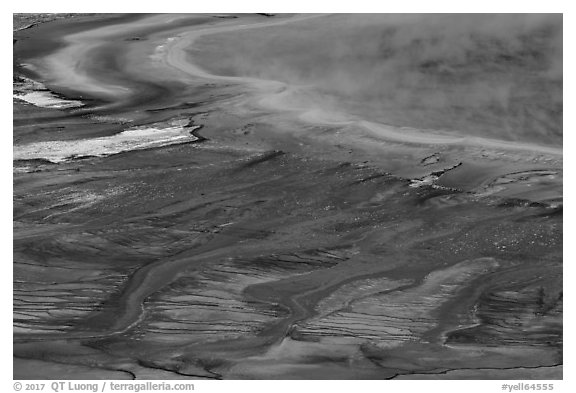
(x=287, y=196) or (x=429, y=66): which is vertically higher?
(x=429, y=66)

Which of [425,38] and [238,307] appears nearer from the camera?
[238,307]

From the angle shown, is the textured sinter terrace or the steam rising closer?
the textured sinter terrace

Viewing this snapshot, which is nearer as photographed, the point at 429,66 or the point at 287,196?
the point at 287,196

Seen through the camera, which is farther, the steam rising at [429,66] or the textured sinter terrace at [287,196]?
the steam rising at [429,66]

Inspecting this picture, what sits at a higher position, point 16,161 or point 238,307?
point 16,161

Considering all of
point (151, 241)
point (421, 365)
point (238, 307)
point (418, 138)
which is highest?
point (418, 138)

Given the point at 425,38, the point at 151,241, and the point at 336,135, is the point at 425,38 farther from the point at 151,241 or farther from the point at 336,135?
the point at 151,241


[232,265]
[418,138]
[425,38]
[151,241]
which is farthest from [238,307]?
[425,38]
